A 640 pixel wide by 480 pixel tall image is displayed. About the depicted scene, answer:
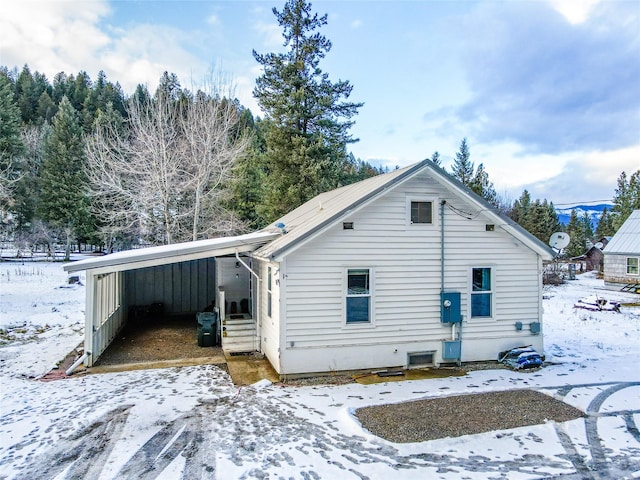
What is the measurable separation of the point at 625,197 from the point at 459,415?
46.2 m

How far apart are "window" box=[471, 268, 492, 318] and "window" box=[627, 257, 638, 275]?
838 inches

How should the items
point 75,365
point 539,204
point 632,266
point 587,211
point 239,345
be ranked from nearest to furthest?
point 75,365
point 239,345
point 632,266
point 539,204
point 587,211

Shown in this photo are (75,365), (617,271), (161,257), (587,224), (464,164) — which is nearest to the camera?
(75,365)

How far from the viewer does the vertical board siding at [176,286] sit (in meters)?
16.8

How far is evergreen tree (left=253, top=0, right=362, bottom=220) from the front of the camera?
22.5 metres

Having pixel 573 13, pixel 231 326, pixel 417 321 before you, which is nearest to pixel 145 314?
pixel 231 326

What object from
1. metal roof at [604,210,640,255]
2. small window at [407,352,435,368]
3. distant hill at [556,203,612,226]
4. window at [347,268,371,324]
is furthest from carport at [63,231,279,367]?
distant hill at [556,203,612,226]

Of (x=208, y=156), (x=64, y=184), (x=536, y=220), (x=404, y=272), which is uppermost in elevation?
(x=64, y=184)

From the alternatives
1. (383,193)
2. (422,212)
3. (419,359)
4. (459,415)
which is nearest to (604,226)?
(422,212)

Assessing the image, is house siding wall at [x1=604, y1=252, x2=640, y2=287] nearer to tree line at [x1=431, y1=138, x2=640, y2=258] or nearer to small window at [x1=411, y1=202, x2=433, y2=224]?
tree line at [x1=431, y1=138, x2=640, y2=258]

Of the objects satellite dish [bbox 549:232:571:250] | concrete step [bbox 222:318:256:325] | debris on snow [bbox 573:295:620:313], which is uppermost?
satellite dish [bbox 549:232:571:250]

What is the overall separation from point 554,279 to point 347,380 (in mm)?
24387

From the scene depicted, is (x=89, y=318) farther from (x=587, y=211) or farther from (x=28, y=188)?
(x=587, y=211)

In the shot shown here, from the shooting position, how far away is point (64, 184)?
112 ft
